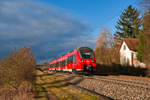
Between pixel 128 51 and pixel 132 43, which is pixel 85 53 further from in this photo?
pixel 132 43

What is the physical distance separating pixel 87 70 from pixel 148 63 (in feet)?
22.5

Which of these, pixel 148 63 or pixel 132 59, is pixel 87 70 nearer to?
pixel 148 63

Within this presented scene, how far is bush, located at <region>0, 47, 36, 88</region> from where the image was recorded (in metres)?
11.7

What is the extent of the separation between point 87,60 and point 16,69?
944 cm

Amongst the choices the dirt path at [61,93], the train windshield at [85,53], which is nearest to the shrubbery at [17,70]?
the dirt path at [61,93]

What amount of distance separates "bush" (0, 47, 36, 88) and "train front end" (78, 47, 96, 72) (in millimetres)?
7271

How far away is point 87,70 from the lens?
19.3 m

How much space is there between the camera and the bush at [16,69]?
460 inches

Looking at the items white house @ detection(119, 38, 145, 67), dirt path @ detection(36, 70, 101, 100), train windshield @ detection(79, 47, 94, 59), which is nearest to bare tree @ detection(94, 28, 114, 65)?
white house @ detection(119, 38, 145, 67)

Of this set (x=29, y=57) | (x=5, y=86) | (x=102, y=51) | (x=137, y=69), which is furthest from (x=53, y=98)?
(x=102, y=51)

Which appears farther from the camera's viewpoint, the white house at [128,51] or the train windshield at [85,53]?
the white house at [128,51]

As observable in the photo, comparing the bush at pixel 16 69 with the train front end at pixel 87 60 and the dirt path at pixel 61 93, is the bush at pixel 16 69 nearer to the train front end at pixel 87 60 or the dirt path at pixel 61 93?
the dirt path at pixel 61 93

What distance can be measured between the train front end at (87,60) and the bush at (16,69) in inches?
286

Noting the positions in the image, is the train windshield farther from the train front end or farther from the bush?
the bush
